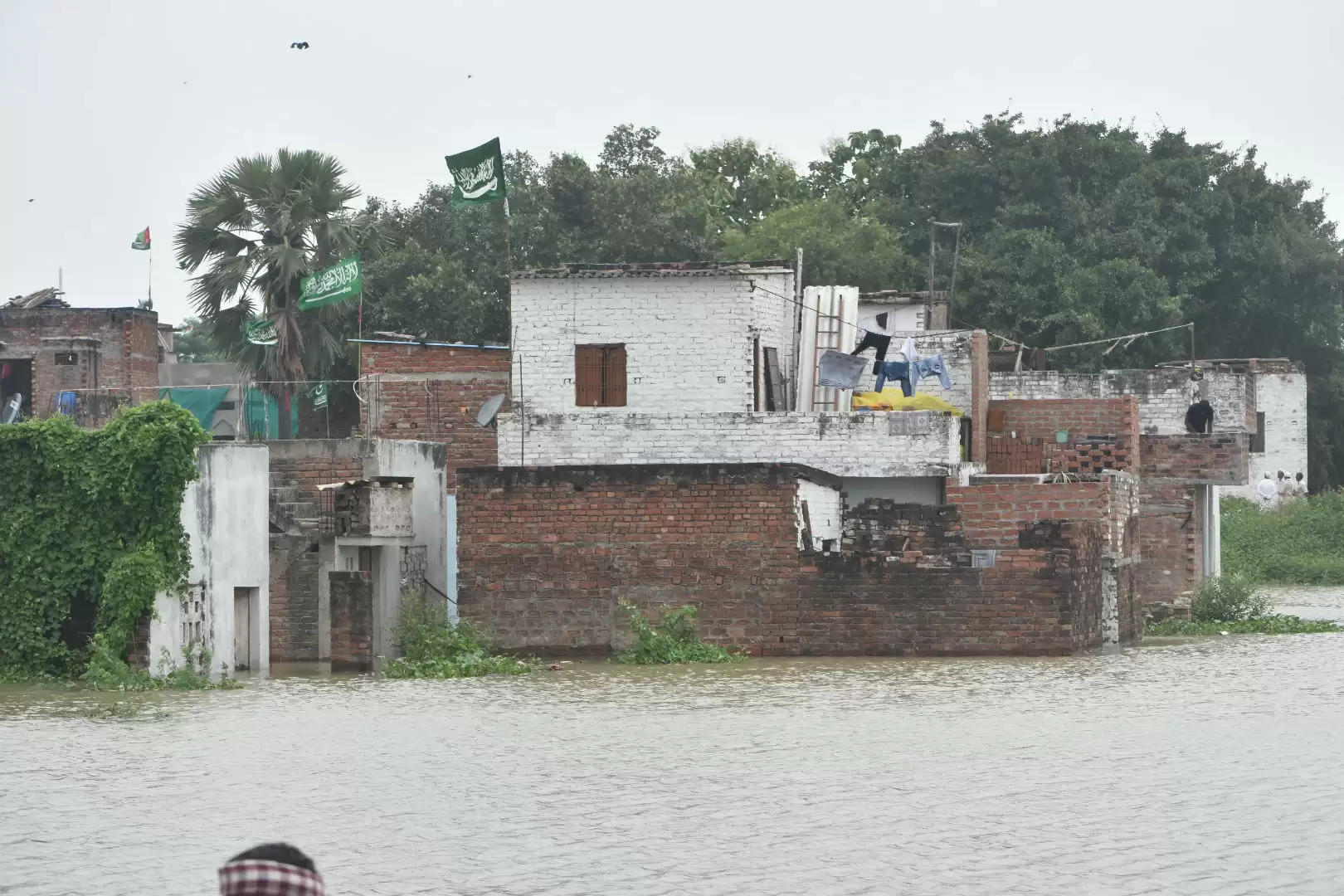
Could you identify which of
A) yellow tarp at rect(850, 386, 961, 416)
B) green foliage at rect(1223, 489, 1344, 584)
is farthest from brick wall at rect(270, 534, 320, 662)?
green foliage at rect(1223, 489, 1344, 584)

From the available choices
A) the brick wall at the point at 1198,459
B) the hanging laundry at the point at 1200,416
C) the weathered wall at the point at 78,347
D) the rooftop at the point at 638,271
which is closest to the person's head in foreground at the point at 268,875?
the rooftop at the point at 638,271

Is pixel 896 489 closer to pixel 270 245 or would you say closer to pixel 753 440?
pixel 753 440

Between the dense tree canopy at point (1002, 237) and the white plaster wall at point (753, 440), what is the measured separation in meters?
16.9

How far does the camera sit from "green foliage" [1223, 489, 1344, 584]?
48.8 m

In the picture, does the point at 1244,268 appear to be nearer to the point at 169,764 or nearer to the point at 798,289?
the point at 798,289

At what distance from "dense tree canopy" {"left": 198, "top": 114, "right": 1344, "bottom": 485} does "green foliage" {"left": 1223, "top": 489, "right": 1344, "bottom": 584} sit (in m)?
5.13

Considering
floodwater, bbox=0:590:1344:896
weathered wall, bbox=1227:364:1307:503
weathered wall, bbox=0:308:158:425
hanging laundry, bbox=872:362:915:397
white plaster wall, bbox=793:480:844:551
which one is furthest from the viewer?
weathered wall, bbox=1227:364:1307:503

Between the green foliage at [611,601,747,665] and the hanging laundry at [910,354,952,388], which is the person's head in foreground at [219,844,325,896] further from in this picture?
the hanging laundry at [910,354,952,388]

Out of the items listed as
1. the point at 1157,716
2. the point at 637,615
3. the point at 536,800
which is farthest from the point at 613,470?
the point at 536,800

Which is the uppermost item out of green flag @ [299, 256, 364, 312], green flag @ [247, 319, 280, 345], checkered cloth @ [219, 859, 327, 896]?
green flag @ [299, 256, 364, 312]

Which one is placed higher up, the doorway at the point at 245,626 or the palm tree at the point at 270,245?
the palm tree at the point at 270,245

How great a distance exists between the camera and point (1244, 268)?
190 ft

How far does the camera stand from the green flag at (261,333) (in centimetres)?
3791

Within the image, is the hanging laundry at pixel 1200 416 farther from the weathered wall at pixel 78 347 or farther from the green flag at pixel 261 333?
the weathered wall at pixel 78 347
